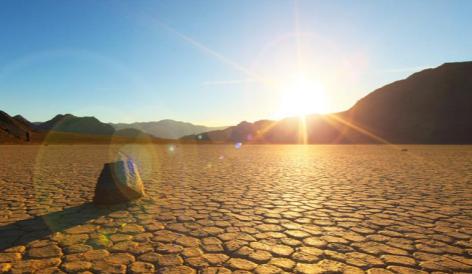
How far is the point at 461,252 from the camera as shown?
131 inches

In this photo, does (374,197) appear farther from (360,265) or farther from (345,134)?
(345,134)

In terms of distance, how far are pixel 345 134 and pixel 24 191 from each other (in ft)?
227

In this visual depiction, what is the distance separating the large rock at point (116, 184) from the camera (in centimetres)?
565

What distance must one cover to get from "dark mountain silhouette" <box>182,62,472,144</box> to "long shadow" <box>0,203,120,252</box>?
60.6 m

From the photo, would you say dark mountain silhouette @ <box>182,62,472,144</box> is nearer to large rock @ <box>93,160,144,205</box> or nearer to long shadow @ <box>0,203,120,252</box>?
large rock @ <box>93,160,144,205</box>

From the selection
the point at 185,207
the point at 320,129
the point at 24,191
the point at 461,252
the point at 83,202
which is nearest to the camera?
the point at 461,252

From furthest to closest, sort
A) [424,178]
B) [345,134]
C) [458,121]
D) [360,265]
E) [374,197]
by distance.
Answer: [345,134] → [458,121] → [424,178] → [374,197] → [360,265]

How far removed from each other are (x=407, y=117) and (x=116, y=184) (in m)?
75.5

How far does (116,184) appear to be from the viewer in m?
5.75

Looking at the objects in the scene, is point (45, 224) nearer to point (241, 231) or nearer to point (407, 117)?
point (241, 231)

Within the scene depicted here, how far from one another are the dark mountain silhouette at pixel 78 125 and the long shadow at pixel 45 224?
13646cm

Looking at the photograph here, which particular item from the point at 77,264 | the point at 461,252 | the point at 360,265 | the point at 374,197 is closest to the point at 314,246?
the point at 360,265

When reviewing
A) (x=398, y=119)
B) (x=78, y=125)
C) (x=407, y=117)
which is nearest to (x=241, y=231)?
(x=398, y=119)

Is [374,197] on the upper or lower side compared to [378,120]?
→ lower
